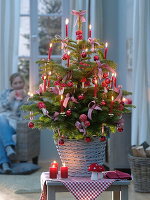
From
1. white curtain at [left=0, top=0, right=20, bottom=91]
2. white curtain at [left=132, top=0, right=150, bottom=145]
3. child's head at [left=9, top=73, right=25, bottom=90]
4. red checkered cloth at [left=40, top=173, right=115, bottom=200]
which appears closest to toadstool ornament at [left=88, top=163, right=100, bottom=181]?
red checkered cloth at [left=40, top=173, right=115, bottom=200]

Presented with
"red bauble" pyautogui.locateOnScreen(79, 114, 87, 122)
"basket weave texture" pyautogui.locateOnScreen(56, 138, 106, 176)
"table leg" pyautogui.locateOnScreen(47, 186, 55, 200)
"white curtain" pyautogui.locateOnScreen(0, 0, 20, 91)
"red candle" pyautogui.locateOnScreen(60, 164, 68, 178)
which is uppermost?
"white curtain" pyautogui.locateOnScreen(0, 0, 20, 91)

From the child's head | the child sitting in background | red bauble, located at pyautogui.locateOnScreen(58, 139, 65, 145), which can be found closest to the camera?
red bauble, located at pyautogui.locateOnScreen(58, 139, 65, 145)

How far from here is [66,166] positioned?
303cm

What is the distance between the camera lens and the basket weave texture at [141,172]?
427 centimetres

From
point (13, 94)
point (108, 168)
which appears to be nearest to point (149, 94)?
point (108, 168)

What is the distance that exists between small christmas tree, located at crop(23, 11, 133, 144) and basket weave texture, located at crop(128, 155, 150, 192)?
4.00 ft

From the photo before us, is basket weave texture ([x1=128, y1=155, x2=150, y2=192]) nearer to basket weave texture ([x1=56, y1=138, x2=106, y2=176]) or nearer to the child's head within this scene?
basket weave texture ([x1=56, y1=138, x2=106, y2=176])

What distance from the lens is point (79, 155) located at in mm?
3000

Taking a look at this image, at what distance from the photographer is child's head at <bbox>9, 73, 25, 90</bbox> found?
230 inches

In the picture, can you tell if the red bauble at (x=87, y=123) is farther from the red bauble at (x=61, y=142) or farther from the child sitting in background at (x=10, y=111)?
the child sitting in background at (x=10, y=111)

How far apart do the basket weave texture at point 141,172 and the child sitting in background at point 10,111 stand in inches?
61.9

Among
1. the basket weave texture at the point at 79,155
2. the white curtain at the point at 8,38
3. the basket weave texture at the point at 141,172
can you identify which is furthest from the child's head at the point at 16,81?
the basket weave texture at the point at 79,155

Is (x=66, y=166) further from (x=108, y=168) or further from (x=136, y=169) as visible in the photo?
(x=108, y=168)

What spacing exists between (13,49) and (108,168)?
179cm
